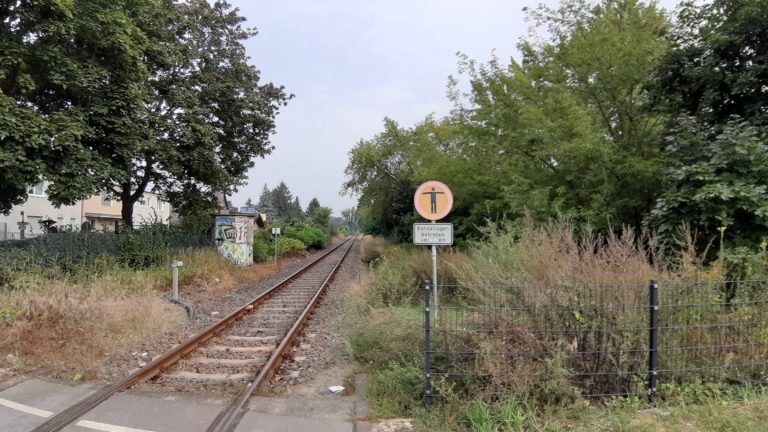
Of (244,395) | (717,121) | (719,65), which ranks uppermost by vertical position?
(719,65)

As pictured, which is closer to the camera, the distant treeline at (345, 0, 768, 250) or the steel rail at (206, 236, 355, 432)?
the steel rail at (206, 236, 355, 432)

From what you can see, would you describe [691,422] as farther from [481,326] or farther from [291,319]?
[291,319]

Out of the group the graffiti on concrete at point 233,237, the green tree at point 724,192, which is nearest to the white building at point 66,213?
the graffiti on concrete at point 233,237

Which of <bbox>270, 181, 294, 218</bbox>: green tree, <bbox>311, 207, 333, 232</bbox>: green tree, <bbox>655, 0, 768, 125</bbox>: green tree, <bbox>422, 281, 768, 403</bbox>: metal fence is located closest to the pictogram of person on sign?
<bbox>422, 281, 768, 403</bbox>: metal fence

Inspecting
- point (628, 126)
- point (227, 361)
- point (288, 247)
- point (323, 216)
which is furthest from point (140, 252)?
point (323, 216)

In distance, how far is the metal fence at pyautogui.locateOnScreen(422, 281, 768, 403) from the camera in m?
4.50

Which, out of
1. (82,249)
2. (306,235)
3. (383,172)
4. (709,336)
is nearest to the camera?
(709,336)

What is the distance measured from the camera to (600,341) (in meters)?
4.62

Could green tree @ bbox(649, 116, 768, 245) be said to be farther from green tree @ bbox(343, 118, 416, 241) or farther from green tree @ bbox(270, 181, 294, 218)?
green tree @ bbox(270, 181, 294, 218)

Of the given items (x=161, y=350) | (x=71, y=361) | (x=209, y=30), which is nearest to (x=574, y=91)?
(x=161, y=350)

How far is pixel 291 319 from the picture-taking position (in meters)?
10.4

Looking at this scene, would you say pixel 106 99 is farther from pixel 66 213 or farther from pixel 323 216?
pixel 323 216

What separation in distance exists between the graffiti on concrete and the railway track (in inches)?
455

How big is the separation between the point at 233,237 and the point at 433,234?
17901 mm
